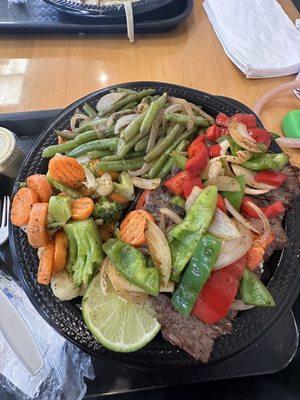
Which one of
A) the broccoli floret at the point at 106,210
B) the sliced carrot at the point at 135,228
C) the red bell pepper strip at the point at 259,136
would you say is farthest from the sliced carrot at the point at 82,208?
the red bell pepper strip at the point at 259,136

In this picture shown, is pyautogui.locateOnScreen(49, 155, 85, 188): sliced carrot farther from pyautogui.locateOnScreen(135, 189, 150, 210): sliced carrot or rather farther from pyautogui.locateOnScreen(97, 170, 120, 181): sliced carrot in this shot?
pyautogui.locateOnScreen(135, 189, 150, 210): sliced carrot

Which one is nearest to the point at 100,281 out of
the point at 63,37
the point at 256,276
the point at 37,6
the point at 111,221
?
the point at 111,221

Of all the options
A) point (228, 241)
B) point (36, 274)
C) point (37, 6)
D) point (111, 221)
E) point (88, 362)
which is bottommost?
point (88, 362)

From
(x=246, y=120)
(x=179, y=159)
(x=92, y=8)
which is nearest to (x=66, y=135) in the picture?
(x=179, y=159)

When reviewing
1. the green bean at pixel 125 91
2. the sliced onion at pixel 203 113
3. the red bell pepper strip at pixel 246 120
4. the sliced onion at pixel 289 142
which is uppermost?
the red bell pepper strip at pixel 246 120

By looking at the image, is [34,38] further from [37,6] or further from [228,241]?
[228,241]

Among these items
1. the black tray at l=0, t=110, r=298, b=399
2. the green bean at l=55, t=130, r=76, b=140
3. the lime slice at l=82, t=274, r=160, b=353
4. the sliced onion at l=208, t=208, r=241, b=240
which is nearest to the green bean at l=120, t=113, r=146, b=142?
the green bean at l=55, t=130, r=76, b=140

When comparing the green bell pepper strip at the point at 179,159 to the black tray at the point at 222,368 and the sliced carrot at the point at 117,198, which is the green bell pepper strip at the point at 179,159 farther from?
the black tray at the point at 222,368
